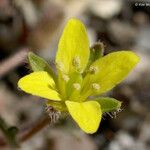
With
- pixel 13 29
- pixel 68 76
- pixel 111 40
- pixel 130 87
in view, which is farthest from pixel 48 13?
pixel 68 76

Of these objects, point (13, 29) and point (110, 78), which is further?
point (13, 29)

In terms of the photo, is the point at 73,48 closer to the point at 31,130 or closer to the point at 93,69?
the point at 93,69

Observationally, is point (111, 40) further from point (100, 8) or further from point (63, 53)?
point (63, 53)

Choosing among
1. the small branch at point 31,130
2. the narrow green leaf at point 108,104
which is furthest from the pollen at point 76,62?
the small branch at point 31,130

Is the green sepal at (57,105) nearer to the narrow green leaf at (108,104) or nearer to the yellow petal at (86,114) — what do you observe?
the yellow petal at (86,114)
